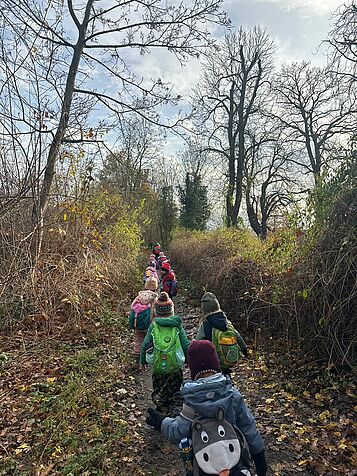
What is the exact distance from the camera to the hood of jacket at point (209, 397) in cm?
237

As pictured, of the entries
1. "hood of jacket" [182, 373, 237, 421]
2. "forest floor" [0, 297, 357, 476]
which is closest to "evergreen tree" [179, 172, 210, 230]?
"forest floor" [0, 297, 357, 476]

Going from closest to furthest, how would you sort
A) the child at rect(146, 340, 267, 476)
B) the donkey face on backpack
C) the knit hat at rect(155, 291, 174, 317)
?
the donkey face on backpack → the child at rect(146, 340, 267, 476) → the knit hat at rect(155, 291, 174, 317)

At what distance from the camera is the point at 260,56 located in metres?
22.5

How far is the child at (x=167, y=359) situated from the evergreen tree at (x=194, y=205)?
88.6ft

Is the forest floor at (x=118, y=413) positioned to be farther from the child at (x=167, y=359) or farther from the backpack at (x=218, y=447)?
the backpack at (x=218, y=447)

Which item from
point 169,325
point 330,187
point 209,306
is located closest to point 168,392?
point 169,325

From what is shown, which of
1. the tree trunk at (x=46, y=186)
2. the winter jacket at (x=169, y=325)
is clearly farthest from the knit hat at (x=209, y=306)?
the tree trunk at (x=46, y=186)

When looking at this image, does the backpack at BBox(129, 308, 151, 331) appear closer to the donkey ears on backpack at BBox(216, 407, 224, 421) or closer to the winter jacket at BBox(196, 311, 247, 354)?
the winter jacket at BBox(196, 311, 247, 354)

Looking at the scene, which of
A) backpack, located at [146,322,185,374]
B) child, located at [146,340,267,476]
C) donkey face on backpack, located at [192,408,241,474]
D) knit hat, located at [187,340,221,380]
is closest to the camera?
donkey face on backpack, located at [192,408,241,474]

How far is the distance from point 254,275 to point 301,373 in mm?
2729

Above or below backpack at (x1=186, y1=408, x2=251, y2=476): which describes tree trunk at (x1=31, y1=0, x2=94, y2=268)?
above

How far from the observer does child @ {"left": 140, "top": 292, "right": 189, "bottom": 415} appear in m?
4.16

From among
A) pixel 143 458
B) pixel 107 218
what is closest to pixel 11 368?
pixel 143 458

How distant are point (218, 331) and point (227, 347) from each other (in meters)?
0.22
